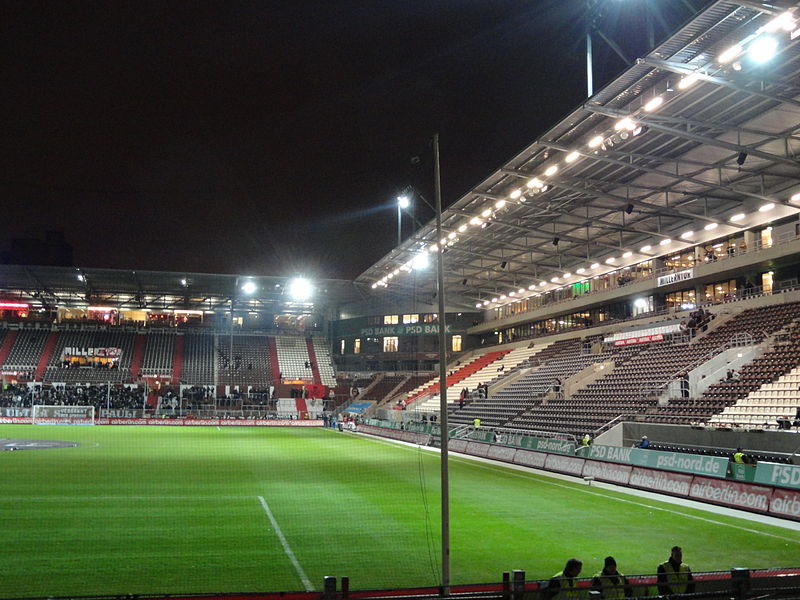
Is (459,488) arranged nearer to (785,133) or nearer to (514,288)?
(785,133)

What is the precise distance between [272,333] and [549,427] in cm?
5072

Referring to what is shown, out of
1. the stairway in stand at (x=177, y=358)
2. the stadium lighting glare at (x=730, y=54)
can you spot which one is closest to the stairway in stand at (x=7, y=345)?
the stairway in stand at (x=177, y=358)

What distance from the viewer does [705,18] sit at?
719 inches

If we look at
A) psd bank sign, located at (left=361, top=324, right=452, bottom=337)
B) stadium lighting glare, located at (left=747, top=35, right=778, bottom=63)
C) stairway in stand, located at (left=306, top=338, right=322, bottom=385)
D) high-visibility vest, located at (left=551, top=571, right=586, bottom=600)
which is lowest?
high-visibility vest, located at (left=551, top=571, right=586, bottom=600)

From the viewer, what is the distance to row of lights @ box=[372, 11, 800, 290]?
59.4 ft

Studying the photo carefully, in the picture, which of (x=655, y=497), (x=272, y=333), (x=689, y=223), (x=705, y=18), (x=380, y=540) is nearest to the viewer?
(x=380, y=540)

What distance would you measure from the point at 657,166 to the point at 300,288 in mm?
42205

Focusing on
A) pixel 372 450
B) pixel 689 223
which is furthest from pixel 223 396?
pixel 689 223

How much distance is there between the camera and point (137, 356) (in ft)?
239

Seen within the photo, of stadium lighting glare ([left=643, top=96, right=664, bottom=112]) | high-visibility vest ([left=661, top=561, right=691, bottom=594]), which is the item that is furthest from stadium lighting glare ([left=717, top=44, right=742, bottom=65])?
high-visibility vest ([left=661, top=561, right=691, bottom=594])

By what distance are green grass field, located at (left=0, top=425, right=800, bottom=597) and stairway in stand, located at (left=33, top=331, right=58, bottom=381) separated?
44.4 metres

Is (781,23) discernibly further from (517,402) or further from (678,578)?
(517,402)

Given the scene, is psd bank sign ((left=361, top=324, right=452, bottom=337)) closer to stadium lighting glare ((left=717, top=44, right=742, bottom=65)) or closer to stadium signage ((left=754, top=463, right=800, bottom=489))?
stadium lighting glare ((left=717, top=44, right=742, bottom=65))

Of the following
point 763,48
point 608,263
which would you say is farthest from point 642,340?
point 763,48
